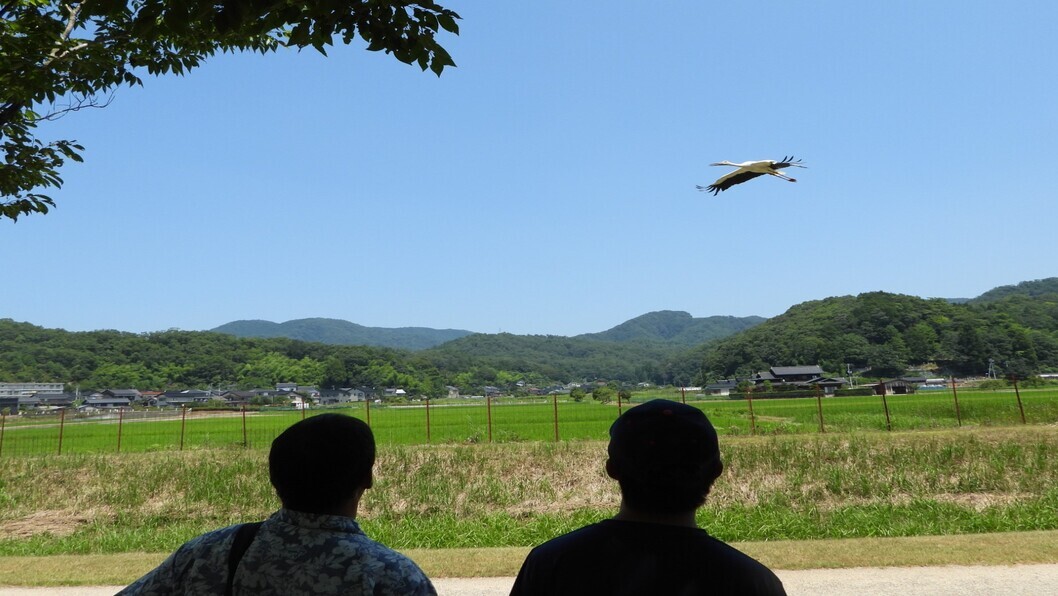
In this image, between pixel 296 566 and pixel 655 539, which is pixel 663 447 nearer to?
pixel 655 539

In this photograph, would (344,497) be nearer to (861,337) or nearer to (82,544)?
(82,544)

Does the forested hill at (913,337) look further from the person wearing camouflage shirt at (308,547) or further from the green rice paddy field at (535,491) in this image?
the person wearing camouflage shirt at (308,547)

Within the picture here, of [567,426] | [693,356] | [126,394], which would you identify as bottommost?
[567,426]

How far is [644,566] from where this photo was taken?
1.65m

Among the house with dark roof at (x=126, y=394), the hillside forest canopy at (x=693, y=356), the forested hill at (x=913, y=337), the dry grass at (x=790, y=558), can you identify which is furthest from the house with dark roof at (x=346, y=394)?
the dry grass at (x=790, y=558)

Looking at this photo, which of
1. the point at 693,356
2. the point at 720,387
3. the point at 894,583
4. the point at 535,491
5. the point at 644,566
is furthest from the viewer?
the point at 693,356

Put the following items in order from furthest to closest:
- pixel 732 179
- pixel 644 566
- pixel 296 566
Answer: pixel 732 179, pixel 296 566, pixel 644 566

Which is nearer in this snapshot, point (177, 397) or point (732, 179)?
point (732, 179)

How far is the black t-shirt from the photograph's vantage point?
1.61 metres

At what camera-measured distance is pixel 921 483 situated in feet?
51.1

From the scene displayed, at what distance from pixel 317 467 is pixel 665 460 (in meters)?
0.95

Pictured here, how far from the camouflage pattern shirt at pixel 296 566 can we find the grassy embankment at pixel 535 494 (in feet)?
28.6

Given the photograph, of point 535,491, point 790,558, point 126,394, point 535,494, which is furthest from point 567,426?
Result: point 126,394

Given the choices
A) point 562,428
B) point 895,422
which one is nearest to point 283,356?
point 562,428
